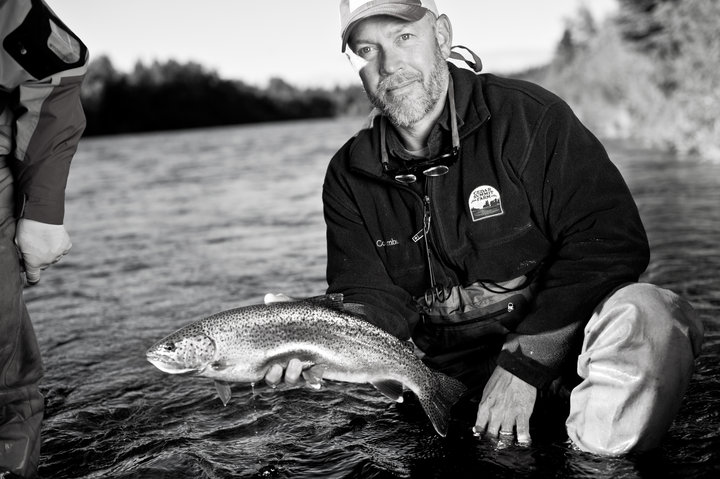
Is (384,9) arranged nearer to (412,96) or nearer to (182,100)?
(412,96)

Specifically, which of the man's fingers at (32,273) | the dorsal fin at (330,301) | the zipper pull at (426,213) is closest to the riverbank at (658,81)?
the zipper pull at (426,213)

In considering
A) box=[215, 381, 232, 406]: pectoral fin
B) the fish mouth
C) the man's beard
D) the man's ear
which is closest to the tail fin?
box=[215, 381, 232, 406]: pectoral fin

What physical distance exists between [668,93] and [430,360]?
71.4 ft

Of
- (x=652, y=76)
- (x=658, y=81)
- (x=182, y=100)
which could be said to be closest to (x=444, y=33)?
(x=658, y=81)

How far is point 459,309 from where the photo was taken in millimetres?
4211

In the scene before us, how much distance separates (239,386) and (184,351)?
1828mm

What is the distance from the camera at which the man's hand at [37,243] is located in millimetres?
3402

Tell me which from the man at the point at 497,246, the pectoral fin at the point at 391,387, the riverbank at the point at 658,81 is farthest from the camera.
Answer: the riverbank at the point at 658,81

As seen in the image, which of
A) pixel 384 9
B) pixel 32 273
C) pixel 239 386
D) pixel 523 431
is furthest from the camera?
pixel 239 386

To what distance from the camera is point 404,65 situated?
415 cm

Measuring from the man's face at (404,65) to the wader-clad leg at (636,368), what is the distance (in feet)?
4.99

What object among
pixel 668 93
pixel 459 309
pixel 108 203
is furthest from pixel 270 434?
pixel 668 93

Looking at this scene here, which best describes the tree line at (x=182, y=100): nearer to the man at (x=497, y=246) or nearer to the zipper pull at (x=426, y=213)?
the man at (x=497, y=246)

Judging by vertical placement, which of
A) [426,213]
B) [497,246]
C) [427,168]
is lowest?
[497,246]
